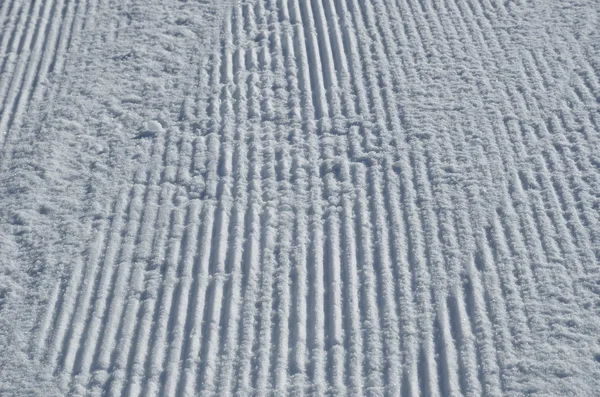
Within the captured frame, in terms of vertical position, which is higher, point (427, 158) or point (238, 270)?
point (427, 158)

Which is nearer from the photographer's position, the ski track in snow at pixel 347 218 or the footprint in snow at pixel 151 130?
the ski track in snow at pixel 347 218

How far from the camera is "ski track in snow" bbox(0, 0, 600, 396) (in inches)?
130

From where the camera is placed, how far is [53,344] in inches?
135

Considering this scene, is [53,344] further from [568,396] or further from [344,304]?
[568,396]

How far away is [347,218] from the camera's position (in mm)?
3852

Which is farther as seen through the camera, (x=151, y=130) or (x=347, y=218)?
(x=151, y=130)

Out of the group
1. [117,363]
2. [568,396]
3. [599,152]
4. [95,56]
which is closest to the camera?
[568,396]

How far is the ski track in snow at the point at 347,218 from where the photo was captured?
10.9 feet

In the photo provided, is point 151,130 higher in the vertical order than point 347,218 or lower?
lower

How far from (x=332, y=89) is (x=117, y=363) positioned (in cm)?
209

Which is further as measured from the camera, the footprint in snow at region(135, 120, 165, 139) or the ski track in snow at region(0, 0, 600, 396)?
the footprint in snow at region(135, 120, 165, 139)

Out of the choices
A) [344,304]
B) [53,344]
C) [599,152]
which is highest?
[599,152]

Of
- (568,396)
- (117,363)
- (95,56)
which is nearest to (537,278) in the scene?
(568,396)

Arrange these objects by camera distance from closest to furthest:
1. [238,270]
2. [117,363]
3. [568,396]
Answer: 1. [568,396]
2. [117,363]
3. [238,270]
